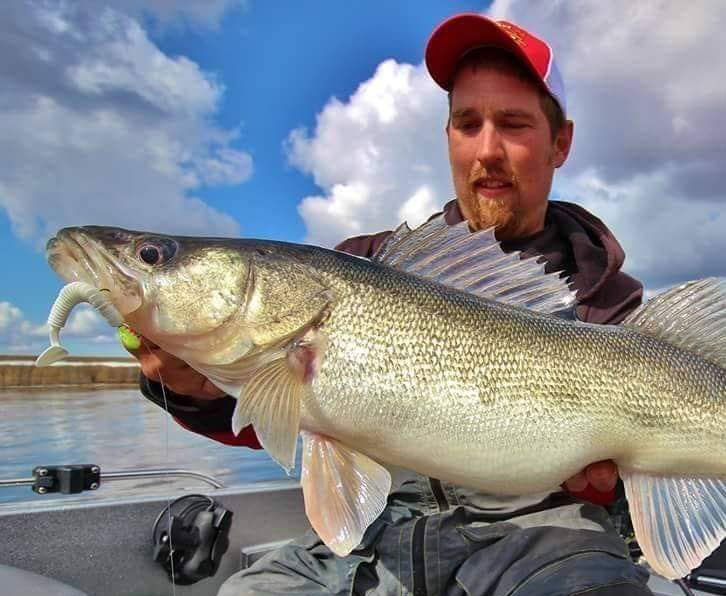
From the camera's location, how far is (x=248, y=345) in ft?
7.10

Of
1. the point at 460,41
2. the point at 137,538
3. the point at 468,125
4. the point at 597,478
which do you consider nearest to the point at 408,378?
the point at 597,478

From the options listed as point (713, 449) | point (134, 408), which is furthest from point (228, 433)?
point (134, 408)

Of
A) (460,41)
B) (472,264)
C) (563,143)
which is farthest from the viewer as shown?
(563,143)

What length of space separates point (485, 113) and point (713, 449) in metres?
1.80

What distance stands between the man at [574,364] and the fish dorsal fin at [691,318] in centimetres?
40

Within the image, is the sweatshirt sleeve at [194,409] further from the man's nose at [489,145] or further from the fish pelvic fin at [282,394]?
the man's nose at [489,145]

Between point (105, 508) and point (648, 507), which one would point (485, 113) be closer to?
point (648, 507)

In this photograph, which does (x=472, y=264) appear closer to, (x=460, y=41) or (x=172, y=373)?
(x=172, y=373)

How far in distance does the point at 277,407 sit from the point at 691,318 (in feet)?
5.24

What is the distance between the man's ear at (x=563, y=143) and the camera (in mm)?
3463

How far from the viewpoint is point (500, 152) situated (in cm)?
313

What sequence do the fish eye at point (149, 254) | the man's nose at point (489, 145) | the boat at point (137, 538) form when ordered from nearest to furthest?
the fish eye at point (149, 254), the man's nose at point (489, 145), the boat at point (137, 538)

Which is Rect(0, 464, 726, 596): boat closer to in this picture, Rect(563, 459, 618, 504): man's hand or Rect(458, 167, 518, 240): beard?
Rect(563, 459, 618, 504): man's hand

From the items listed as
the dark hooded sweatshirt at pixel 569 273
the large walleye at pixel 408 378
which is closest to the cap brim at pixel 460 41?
the dark hooded sweatshirt at pixel 569 273
